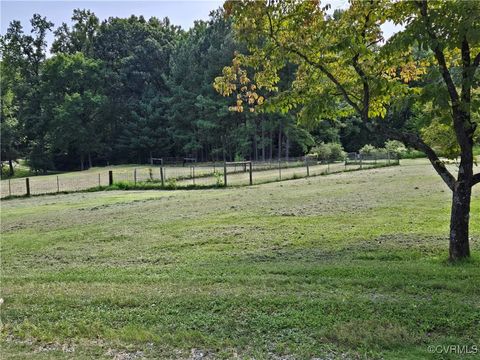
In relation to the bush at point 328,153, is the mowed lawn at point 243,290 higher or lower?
lower

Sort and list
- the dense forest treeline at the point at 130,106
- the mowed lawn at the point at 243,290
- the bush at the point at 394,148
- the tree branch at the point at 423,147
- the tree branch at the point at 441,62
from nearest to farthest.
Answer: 1. the mowed lawn at the point at 243,290
2. the tree branch at the point at 441,62
3. the tree branch at the point at 423,147
4. the bush at the point at 394,148
5. the dense forest treeline at the point at 130,106

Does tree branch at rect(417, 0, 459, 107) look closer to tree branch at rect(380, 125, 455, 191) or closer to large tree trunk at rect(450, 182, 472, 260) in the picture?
tree branch at rect(380, 125, 455, 191)

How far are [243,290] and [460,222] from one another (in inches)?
131

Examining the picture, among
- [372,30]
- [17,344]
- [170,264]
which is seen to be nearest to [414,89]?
[372,30]

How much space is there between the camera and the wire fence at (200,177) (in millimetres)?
23812

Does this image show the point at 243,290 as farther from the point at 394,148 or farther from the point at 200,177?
the point at 394,148

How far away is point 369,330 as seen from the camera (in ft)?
12.5

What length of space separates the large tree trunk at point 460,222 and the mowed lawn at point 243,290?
21 centimetres

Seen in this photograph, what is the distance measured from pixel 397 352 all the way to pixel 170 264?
4122 mm

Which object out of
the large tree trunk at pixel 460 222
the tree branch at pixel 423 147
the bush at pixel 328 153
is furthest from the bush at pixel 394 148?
the large tree trunk at pixel 460 222

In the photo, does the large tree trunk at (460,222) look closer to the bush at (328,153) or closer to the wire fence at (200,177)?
the wire fence at (200,177)

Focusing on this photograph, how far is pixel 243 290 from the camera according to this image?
198 inches

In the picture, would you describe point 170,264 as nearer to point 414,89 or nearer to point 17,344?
point 17,344

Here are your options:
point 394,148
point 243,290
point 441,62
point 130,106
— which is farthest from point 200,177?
point 130,106
